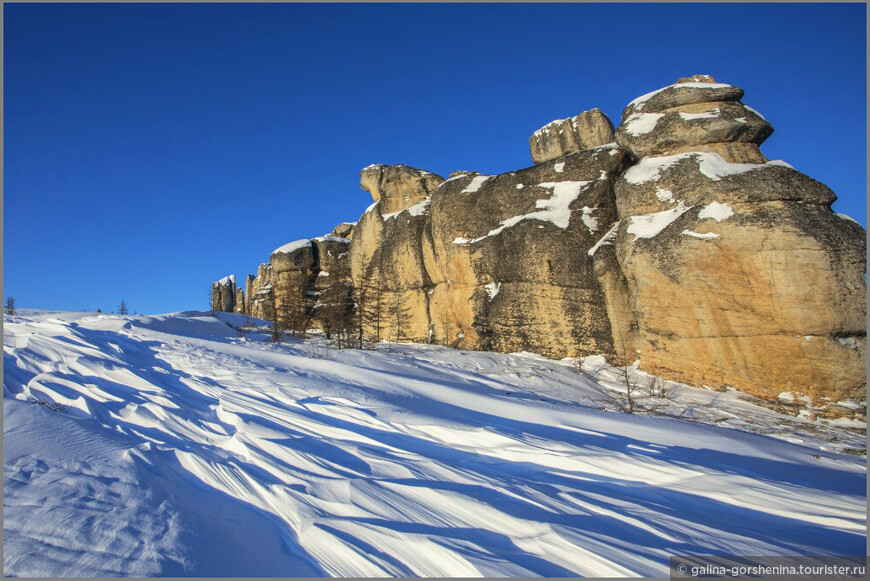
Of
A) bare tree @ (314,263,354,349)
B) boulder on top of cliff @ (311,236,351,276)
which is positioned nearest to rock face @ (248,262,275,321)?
bare tree @ (314,263,354,349)

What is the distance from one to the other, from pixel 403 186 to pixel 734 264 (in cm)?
2012

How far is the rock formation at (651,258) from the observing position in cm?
1341

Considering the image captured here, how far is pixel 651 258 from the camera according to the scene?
627 inches

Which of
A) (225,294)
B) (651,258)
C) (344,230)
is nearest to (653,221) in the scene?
(651,258)

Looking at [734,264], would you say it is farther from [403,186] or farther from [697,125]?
[403,186]

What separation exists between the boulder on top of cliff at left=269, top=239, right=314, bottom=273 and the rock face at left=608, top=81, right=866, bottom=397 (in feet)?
86.6

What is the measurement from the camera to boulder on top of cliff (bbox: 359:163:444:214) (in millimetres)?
28750

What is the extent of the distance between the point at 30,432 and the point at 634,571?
18.9 ft

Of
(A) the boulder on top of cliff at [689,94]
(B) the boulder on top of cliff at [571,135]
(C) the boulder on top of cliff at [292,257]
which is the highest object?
(B) the boulder on top of cliff at [571,135]

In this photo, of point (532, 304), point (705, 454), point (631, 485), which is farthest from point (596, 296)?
point (631, 485)

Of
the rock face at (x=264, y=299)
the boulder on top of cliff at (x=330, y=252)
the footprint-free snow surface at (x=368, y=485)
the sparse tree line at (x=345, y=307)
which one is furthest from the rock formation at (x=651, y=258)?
the rock face at (x=264, y=299)

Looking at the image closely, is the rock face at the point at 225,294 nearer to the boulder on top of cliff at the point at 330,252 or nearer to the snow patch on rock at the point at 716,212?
the boulder on top of cliff at the point at 330,252

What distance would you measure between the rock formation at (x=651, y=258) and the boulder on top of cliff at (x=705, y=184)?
0.05m

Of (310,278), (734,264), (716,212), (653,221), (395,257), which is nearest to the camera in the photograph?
(734,264)
